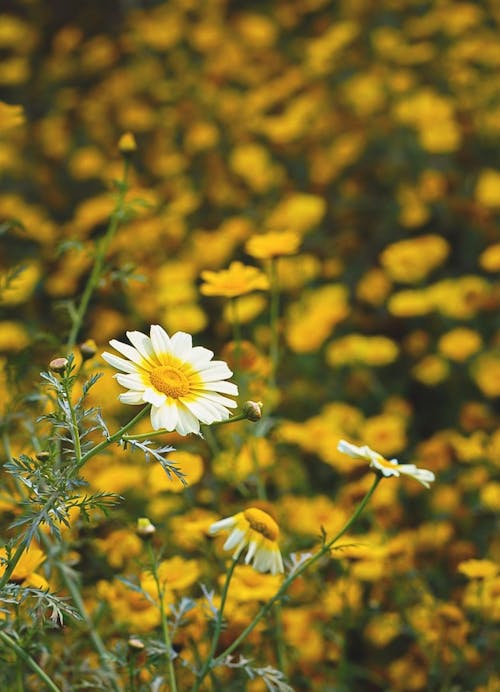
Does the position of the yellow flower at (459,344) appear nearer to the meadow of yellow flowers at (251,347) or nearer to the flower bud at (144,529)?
the meadow of yellow flowers at (251,347)

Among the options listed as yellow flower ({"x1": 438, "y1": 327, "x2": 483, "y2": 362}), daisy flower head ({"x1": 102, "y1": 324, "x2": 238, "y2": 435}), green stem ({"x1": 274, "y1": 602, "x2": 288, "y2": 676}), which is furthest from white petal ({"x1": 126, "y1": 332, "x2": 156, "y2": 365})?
yellow flower ({"x1": 438, "y1": 327, "x2": 483, "y2": 362})

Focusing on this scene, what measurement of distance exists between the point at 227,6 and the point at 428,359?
10.8 ft

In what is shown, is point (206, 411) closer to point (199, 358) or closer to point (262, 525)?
point (199, 358)

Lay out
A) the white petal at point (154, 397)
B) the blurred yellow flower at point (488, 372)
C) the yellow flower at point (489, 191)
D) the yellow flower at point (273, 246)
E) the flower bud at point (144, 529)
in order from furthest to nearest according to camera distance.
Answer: the yellow flower at point (489, 191) → the blurred yellow flower at point (488, 372) → the yellow flower at point (273, 246) → the flower bud at point (144, 529) → the white petal at point (154, 397)

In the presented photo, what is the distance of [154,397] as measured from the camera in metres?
0.81

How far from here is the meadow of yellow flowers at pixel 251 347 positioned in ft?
3.55

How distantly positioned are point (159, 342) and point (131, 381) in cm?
11

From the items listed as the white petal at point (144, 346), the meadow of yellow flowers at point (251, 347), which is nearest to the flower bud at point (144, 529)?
the meadow of yellow flowers at point (251, 347)

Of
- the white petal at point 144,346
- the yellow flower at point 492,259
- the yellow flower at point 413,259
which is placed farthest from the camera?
the yellow flower at point 413,259

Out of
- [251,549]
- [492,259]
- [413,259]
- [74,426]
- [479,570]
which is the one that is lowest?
[413,259]

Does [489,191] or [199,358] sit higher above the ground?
[199,358]

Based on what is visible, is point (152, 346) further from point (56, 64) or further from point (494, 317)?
point (56, 64)

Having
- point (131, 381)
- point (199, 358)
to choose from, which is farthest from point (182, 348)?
point (131, 381)

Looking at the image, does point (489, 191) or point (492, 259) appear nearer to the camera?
point (492, 259)
